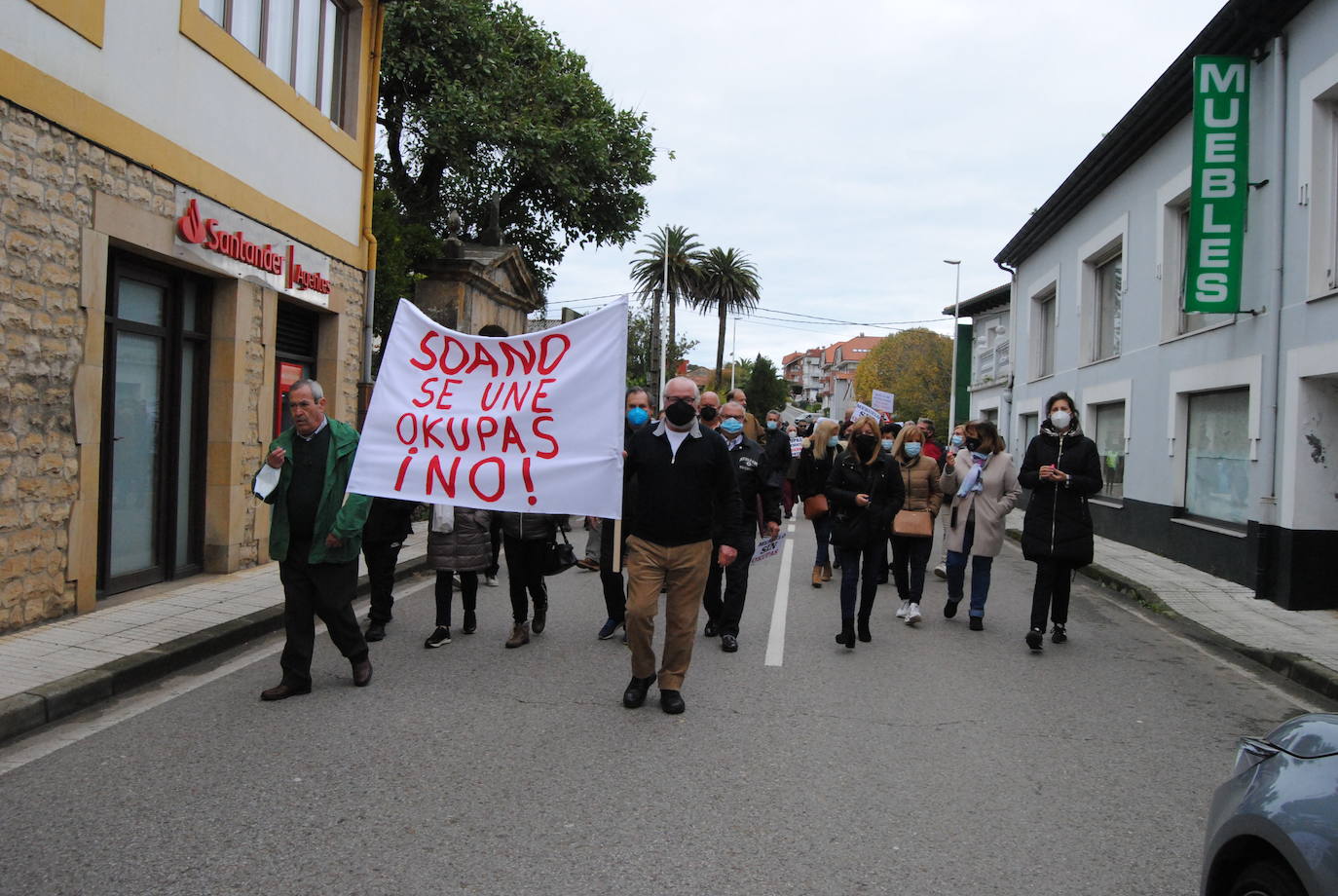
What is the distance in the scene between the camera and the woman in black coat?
7457 mm

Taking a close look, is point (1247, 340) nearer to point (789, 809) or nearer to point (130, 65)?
point (789, 809)

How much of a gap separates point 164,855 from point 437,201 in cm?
2372

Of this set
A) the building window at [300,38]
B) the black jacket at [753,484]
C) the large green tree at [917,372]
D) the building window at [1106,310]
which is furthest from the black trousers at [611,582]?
the large green tree at [917,372]

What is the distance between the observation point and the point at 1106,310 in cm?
1758

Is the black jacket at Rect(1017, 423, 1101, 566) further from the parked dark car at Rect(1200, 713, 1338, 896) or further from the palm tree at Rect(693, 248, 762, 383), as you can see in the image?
the palm tree at Rect(693, 248, 762, 383)

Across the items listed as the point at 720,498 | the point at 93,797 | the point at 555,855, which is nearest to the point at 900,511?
the point at 720,498

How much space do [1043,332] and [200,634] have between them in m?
19.6

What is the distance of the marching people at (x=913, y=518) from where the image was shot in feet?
27.9

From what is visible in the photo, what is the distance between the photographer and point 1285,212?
1016 centimetres

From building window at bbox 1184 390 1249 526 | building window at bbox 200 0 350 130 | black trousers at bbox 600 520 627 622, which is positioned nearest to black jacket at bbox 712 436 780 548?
black trousers at bbox 600 520 627 622

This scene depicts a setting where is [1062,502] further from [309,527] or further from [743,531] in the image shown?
[309,527]

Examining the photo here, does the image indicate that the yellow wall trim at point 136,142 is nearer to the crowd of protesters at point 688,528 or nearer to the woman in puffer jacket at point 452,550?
the crowd of protesters at point 688,528

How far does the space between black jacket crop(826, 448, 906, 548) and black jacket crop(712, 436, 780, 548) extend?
0.48 m

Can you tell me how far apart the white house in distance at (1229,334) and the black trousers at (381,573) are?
8.35 metres
